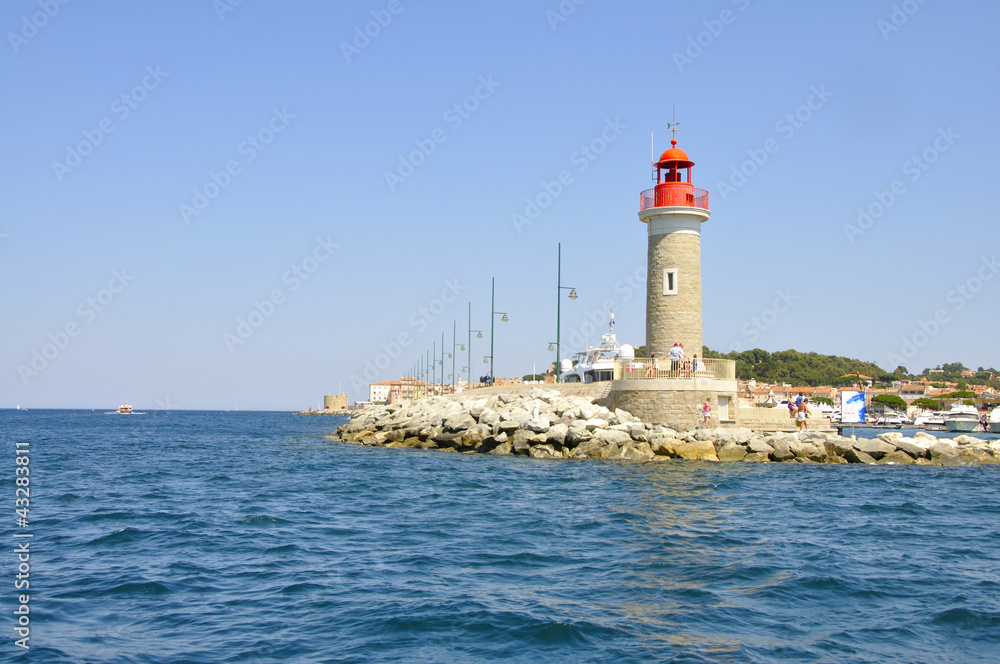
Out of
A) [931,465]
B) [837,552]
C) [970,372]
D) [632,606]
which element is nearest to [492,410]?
[931,465]

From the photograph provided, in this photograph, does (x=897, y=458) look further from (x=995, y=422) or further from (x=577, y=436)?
(x=995, y=422)

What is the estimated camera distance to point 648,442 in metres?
24.6

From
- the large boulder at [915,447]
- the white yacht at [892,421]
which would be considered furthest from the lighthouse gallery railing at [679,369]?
the white yacht at [892,421]

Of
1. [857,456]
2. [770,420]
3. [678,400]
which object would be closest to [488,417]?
[678,400]

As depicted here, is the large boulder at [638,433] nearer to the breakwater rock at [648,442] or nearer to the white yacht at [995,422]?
the breakwater rock at [648,442]

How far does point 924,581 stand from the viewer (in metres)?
10.1

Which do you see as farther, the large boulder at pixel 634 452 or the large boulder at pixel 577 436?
the large boulder at pixel 577 436

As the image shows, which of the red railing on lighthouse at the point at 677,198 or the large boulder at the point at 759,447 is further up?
the red railing on lighthouse at the point at 677,198

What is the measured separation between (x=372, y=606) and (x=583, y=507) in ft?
22.9

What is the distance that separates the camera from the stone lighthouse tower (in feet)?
93.6

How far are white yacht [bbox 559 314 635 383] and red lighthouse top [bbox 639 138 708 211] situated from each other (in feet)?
31.8

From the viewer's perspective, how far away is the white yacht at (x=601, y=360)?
3734 cm

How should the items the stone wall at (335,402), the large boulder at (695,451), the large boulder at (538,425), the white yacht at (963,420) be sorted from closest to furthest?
the large boulder at (695,451) < the large boulder at (538,425) < the white yacht at (963,420) < the stone wall at (335,402)

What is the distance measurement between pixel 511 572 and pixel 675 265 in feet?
65.5
